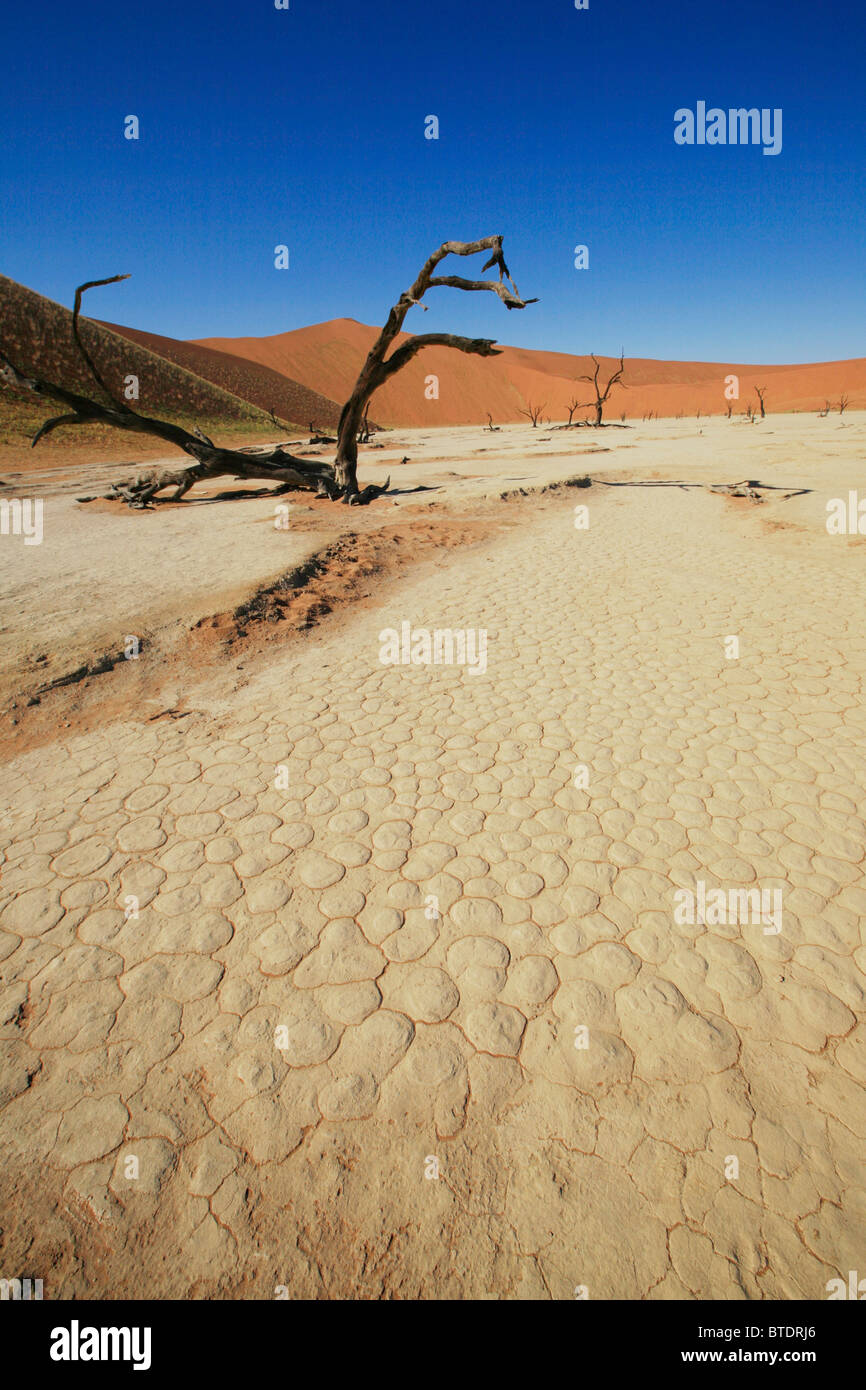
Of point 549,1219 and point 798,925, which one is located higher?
point 798,925

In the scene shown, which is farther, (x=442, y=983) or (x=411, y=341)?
(x=411, y=341)

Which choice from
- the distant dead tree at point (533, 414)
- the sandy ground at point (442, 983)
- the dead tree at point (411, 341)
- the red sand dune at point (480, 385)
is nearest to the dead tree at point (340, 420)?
the dead tree at point (411, 341)

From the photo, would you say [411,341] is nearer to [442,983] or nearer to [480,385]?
[442,983]

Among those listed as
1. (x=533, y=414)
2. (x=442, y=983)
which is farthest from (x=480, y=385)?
(x=442, y=983)

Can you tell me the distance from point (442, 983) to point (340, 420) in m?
12.0

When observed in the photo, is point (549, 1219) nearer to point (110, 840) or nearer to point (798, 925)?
point (798, 925)

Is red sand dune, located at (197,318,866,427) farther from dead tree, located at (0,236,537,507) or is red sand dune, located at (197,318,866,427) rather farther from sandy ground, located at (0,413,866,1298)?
sandy ground, located at (0,413,866,1298)

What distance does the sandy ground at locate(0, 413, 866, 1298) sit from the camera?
1.71 m

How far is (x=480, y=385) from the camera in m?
75.9

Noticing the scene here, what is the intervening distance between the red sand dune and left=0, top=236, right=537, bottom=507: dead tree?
171 feet

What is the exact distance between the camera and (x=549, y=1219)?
68.4 inches

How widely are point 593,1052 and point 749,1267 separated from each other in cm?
66

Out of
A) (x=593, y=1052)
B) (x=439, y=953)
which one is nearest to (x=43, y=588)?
(x=439, y=953)
